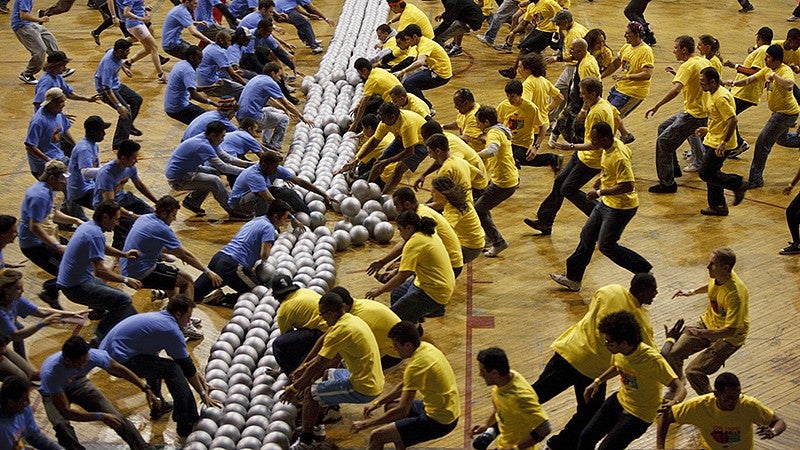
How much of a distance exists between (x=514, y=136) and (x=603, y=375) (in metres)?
5.73

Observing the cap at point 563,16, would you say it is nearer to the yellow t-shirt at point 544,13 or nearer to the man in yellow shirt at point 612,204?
the yellow t-shirt at point 544,13

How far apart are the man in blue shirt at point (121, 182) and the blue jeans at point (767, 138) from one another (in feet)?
24.8

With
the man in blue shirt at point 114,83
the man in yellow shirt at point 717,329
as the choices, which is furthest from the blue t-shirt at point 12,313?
the man in blue shirt at point 114,83

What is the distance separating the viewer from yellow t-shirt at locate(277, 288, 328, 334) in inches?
380

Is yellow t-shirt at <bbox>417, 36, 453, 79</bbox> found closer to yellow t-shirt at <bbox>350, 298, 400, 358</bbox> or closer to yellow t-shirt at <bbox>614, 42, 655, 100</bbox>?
yellow t-shirt at <bbox>614, 42, 655, 100</bbox>

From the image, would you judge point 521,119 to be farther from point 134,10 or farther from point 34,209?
point 134,10

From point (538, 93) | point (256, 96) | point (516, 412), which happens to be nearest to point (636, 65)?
point (538, 93)

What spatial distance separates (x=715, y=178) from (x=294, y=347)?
20.9 feet

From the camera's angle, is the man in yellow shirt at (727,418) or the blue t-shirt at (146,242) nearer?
the man in yellow shirt at (727,418)

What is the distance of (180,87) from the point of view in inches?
611

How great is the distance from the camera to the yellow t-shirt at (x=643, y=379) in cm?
841

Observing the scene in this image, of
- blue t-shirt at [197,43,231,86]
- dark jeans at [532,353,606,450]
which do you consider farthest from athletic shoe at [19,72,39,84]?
dark jeans at [532,353,606,450]

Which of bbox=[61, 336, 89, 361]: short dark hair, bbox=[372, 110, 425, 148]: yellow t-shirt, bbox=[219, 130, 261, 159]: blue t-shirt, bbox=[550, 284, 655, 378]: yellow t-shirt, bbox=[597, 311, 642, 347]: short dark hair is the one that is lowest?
bbox=[219, 130, 261, 159]: blue t-shirt

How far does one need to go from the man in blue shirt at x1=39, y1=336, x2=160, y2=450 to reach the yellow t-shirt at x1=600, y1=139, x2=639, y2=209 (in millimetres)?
4991
